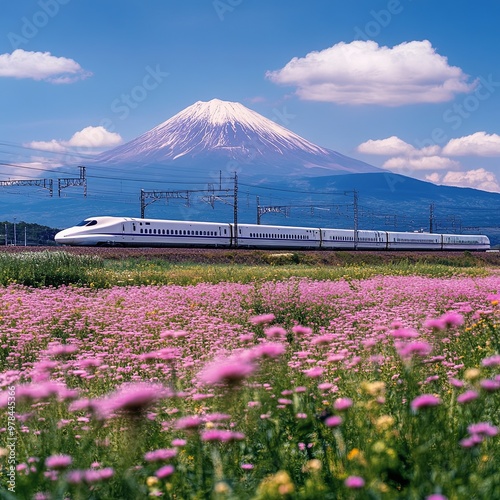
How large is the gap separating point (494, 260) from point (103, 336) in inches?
1706

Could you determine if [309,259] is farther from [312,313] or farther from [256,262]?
[312,313]

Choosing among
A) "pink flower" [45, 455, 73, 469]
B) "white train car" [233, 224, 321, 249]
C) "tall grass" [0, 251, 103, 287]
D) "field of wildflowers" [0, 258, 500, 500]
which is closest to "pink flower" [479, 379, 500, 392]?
"field of wildflowers" [0, 258, 500, 500]

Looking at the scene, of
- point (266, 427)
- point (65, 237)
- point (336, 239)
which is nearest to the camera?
point (266, 427)

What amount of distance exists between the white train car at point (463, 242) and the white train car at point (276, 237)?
848 inches

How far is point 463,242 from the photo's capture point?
80125mm

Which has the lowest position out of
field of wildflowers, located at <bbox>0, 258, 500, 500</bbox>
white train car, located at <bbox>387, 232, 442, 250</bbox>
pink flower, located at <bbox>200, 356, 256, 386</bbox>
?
field of wildflowers, located at <bbox>0, 258, 500, 500</bbox>

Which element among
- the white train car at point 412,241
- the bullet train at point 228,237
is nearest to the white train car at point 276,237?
the bullet train at point 228,237

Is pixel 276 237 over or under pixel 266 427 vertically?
over

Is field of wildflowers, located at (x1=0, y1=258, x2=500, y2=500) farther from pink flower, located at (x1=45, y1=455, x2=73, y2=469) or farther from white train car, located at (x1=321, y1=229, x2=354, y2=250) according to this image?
white train car, located at (x1=321, y1=229, x2=354, y2=250)

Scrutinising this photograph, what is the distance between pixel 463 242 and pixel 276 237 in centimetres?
3309

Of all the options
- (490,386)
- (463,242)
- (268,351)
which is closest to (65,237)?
(268,351)

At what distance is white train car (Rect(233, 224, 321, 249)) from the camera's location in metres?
53.8

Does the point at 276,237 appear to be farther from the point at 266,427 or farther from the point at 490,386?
the point at 490,386

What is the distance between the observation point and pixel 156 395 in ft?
8.21
